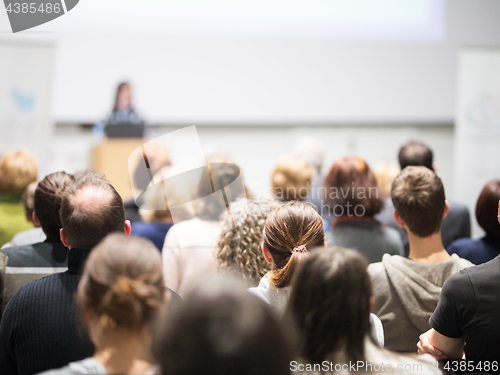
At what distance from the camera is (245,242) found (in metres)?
1.64

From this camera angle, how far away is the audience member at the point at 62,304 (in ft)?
3.87

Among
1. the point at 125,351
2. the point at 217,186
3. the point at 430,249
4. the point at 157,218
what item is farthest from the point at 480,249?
the point at 125,351

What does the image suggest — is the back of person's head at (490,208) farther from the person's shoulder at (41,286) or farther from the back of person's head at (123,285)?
the person's shoulder at (41,286)

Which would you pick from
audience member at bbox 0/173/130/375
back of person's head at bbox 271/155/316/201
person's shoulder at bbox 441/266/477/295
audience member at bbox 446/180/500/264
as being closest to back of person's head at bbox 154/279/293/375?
audience member at bbox 0/173/130/375

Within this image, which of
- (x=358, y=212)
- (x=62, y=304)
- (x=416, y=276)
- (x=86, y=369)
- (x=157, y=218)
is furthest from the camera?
(x=157, y=218)

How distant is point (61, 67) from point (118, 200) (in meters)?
4.31

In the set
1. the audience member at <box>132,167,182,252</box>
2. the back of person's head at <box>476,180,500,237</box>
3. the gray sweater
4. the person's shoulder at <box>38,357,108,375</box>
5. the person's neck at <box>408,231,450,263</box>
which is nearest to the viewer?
the person's shoulder at <box>38,357,108,375</box>

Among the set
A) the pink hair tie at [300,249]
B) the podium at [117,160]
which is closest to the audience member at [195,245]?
the pink hair tie at [300,249]

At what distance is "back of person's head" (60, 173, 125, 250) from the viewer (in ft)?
4.20

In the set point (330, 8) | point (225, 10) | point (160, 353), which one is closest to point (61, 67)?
point (225, 10)

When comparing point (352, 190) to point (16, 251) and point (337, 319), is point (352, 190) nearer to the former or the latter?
point (337, 319)

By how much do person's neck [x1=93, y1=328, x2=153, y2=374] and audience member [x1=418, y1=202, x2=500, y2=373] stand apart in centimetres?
85

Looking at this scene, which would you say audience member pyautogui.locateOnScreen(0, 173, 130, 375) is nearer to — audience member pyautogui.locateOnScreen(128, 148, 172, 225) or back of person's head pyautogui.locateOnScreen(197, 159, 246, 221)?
back of person's head pyautogui.locateOnScreen(197, 159, 246, 221)

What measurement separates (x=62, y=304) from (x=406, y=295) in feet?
3.64
